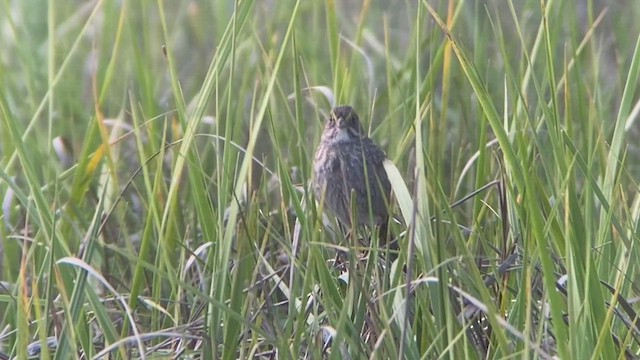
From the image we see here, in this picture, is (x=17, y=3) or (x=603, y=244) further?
(x=17, y=3)

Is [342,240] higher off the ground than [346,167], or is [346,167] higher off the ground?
[342,240]

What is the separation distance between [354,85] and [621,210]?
1028mm

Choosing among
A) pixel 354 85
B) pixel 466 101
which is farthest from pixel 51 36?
pixel 466 101

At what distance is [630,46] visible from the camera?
400 cm

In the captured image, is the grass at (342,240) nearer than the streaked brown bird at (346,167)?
Yes

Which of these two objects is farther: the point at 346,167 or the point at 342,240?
the point at 346,167

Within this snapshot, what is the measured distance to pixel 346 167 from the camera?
2.82 metres

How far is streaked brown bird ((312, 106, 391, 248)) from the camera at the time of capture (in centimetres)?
276

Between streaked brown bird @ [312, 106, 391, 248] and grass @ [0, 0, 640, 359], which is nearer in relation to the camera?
grass @ [0, 0, 640, 359]

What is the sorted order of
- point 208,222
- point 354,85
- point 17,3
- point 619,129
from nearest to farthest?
point 619,129 → point 208,222 → point 354,85 → point 17,3

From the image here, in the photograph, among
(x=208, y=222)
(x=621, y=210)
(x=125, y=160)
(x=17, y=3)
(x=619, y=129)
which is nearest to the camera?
(x=619, y=129)

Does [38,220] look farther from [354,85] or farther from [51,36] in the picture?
[354,85]

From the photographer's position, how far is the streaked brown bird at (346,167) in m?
2.76

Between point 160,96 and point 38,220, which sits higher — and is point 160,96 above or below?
below
